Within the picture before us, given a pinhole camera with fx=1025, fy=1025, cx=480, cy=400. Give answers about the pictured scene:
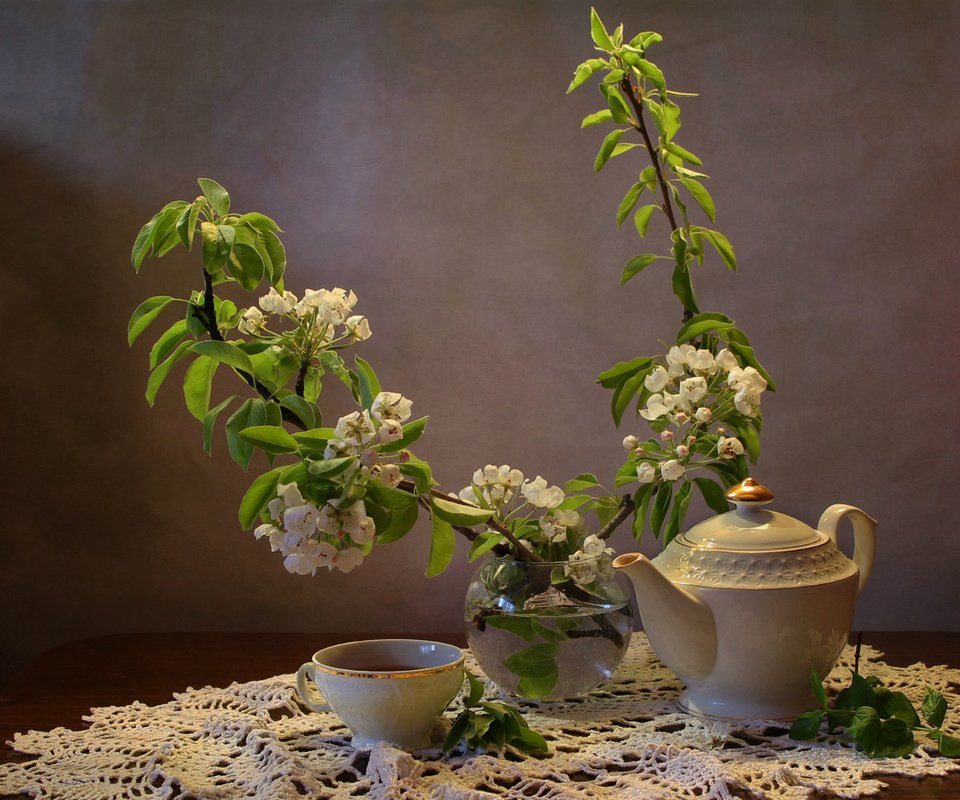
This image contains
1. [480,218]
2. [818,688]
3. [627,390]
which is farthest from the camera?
[480,218]

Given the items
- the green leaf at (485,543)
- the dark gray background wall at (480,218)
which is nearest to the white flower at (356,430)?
the green leaf at (485,543)

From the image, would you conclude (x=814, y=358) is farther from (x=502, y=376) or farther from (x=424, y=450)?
(x=424, y=450)

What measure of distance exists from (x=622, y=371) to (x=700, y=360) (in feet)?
0.39

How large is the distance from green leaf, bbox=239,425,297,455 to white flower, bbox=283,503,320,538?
56 millimetres

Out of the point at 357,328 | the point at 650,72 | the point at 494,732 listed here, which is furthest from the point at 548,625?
the point at 650,72

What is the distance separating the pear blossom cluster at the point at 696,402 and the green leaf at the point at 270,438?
1.27 ft

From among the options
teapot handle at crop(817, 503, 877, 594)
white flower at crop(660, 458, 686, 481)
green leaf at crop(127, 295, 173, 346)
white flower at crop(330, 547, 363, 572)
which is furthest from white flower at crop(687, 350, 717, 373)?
green leaf at crop(127, 295, 173, 346)

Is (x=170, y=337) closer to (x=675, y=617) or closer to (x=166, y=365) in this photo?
(x=166, y=365)

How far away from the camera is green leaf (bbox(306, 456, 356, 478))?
816 millimetres

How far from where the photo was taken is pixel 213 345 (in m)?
0.90

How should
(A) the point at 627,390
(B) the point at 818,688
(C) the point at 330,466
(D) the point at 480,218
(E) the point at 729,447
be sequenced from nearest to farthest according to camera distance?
(C) the point at 330,466
(B) the point at 818,688
(E) the point at 729,447
(A) the point at 627,390
(D) the point at 480,218

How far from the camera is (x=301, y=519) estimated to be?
83cm

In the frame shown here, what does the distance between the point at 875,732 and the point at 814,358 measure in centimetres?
77

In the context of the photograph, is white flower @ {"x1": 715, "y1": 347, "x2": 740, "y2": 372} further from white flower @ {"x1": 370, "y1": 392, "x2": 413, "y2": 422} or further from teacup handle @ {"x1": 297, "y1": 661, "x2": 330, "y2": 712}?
teacup handle @ {"x1": 297, "y1": 661, "x2": 330, "y2": 712}
